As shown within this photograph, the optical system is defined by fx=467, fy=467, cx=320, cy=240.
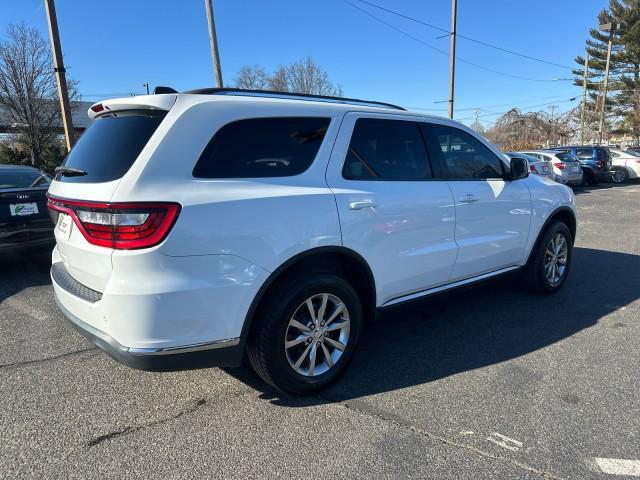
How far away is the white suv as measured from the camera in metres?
2.38

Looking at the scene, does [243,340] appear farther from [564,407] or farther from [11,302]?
[11,302]

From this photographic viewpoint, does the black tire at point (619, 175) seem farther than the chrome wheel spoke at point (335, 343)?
Yes

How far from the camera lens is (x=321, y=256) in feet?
9.88

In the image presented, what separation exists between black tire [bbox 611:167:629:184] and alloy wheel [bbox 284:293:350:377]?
22323mm

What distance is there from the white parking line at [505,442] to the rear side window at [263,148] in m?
1.88

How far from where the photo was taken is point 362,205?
307cm

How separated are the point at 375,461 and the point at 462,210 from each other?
214 centimetres

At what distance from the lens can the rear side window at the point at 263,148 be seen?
2574mm

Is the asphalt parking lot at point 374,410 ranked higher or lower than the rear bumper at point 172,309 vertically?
lower

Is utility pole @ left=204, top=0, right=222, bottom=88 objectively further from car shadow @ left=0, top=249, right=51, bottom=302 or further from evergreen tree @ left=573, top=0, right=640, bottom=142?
evergreen tree @ left=573, top=0, right=640, bottom=142

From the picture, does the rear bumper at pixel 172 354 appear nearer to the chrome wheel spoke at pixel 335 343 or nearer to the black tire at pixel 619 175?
the chrome wheel spoke at pixel 335 343

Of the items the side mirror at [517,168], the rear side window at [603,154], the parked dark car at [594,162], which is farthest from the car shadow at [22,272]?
the rear side window at [603,154]

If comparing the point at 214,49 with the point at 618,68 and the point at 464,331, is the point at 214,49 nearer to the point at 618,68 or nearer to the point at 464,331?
the point at 464,331

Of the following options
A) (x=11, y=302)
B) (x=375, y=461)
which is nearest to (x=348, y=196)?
(x=375, y=461)
